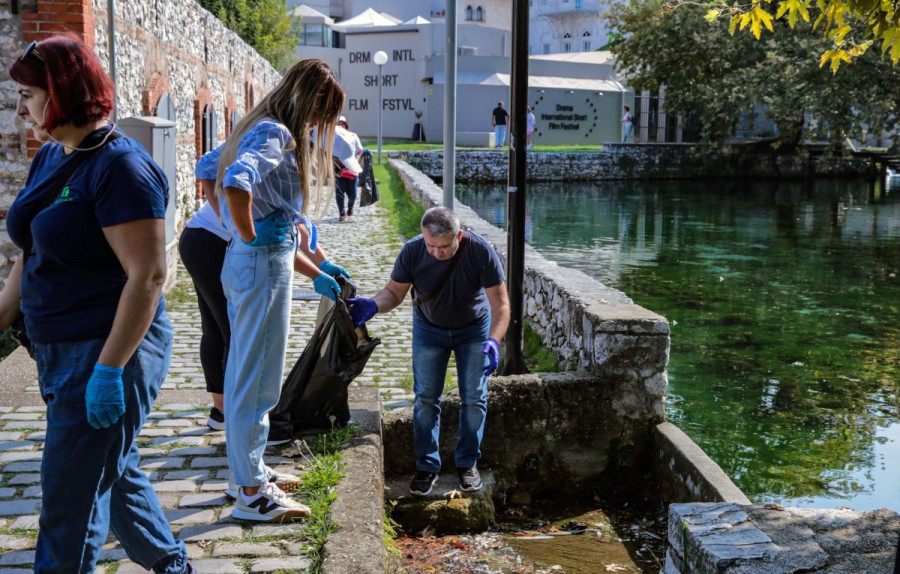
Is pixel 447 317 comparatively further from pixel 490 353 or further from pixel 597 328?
pixel 597 328

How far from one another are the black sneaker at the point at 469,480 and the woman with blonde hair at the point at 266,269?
1.64m

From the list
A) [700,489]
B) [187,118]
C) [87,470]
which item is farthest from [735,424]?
[187,118]

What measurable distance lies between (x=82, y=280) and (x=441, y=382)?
2944 millimetres

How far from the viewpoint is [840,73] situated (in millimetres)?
33000

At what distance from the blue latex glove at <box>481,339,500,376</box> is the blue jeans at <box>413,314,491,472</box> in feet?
0.11

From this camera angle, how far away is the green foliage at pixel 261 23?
28.4m

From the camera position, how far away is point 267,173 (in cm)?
408

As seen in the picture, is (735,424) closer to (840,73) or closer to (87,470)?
(87,470)

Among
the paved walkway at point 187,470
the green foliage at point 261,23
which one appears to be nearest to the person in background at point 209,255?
the paved walkway at point 187,470

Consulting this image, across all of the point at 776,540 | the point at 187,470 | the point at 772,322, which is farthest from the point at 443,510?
the point at 772,322

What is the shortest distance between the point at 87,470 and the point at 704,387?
695cm

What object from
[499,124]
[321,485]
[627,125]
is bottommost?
[321,485]

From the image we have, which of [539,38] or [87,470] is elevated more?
[539,38]

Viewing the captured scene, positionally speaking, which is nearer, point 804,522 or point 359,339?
point 804,522
